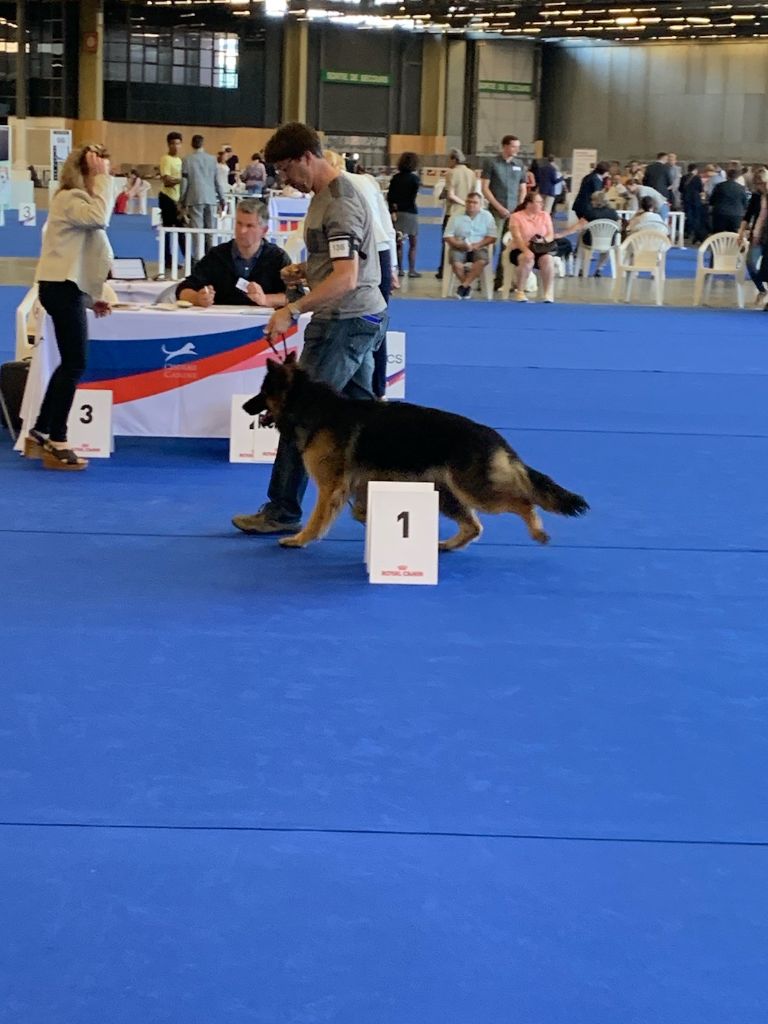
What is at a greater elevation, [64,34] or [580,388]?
[64,34]

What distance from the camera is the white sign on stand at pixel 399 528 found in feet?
16.6

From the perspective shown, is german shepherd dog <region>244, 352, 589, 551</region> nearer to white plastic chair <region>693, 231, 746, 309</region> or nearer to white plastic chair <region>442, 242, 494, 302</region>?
white plastic chair <region>442, 242, 494, 302</region>

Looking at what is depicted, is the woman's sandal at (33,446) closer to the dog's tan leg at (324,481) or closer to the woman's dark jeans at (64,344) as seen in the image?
the woman's dark jeans at (64,344)

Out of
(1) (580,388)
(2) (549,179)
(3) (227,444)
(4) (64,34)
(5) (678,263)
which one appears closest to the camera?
(3) (227,444)

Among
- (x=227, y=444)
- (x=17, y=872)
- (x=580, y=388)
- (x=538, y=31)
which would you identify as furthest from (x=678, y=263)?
(x=538, y=31)

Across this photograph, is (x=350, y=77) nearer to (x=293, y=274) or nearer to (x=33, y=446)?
(x=33, y=446)

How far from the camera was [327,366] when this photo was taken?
553 centimetres

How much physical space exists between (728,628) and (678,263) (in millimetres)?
18864

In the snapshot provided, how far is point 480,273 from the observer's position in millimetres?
15656

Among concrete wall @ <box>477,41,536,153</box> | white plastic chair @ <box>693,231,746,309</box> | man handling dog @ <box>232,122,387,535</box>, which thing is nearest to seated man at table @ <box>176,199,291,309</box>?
man handling dog @ <box>232,122,387,535</box>

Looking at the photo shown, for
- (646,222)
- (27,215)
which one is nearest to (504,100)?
(27,215)

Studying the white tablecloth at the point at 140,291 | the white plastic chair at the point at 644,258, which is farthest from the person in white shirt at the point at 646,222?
the white tablecloth at the point at 140,291

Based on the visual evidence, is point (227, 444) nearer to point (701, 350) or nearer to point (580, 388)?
point (580, 388)

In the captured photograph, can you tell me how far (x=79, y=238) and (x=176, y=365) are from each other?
3.41 ft
